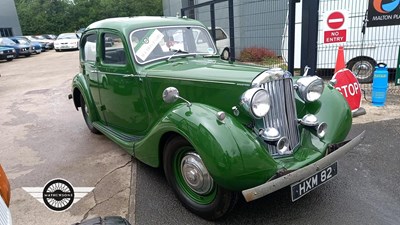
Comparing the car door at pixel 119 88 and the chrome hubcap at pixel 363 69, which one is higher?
the car door at pixel 119 88

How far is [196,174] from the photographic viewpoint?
2668mm

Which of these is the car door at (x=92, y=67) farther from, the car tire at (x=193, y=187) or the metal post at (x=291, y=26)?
the metal post at (x=291, y=26)

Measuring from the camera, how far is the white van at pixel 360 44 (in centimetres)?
662

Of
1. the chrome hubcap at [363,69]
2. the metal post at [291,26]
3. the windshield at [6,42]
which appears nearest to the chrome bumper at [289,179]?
the metal post at [291,26]

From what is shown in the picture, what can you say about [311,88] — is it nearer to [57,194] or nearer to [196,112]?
[196,112]

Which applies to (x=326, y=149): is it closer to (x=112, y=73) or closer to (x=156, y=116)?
(x=156, y=116)

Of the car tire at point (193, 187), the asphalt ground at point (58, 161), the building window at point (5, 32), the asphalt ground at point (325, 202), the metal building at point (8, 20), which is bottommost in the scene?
the asphalt ground at point (325, 202)

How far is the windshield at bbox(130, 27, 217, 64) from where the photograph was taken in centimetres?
359

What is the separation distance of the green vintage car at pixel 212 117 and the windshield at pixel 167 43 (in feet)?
0.04

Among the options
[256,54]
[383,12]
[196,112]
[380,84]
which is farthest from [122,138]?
[383,12]

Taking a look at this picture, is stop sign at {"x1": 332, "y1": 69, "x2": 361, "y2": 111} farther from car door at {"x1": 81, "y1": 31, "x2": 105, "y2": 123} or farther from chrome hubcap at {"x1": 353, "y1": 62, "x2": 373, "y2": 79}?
car door at {"x1": 81, "y1": 31, "x2": 105, "y2": 123}

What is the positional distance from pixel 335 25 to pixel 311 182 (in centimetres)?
384

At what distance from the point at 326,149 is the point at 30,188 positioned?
3.13 meters

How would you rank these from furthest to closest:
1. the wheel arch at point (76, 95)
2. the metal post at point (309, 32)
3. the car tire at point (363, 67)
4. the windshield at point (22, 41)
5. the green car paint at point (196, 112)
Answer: the windshield at point (22, 41) → the car tire at point (363, 67) → the wheel arch at point (76, 95) → the metal post at point (309, 32) → the green car paint at point (196, 112)
